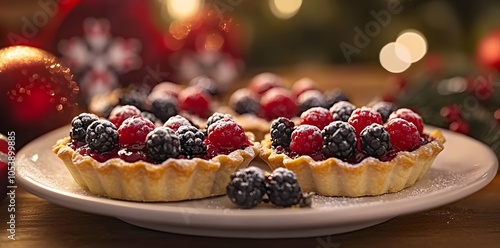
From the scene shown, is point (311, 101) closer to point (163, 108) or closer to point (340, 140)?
point (163, 108)

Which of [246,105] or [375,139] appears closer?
[375,139]

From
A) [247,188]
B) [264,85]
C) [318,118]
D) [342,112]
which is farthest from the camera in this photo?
[264,85]

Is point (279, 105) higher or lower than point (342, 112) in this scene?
lower

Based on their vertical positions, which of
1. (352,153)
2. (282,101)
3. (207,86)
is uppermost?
(352,153)

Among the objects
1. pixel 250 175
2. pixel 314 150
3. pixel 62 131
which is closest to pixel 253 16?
pixel 62 131

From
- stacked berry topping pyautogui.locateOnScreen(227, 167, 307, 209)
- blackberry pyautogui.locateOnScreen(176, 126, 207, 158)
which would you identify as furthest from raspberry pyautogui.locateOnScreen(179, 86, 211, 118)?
stacked berry topping pyautogui.locateOnScreen(227, 167, 307, 209)

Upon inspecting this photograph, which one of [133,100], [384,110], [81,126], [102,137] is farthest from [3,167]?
[384,110]

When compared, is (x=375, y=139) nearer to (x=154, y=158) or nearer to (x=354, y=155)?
(x=354, y=155)

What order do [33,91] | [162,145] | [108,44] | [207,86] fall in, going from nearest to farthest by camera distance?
[162,145], [33,91], [207,86], [108,44]

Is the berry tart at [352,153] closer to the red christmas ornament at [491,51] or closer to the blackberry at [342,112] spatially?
the blackberry at [342,112]
